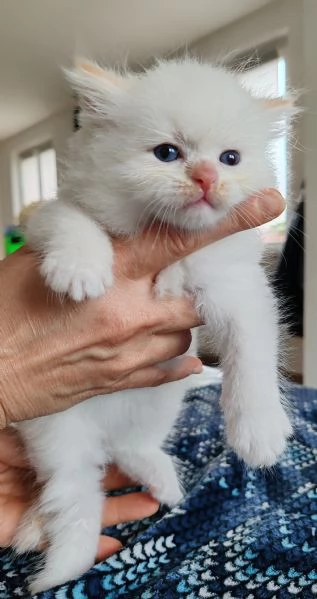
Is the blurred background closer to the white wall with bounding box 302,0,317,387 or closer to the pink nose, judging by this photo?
the white wall with bounding box 302,0,317,387

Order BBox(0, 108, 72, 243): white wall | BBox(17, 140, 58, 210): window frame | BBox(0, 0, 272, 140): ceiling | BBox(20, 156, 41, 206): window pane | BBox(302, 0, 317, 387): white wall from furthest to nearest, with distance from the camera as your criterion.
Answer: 1. BBox(20, 156, 41, 206): window pane
2. BBox(17, 140, 58, 210): window frame
3. BBox(0, 108, 72, 243): white wall
4. BBox(0, 0, 272, 140): ceiling
5. BBox(302, 0, 317, 387): white wall

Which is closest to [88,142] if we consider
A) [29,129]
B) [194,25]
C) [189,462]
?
[189,462]

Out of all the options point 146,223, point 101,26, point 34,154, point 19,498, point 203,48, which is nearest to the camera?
point 146,223

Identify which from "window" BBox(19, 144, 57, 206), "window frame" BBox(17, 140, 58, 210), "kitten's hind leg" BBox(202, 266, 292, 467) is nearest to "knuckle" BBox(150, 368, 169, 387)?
"kitten's hind leg" BBox(202, 266, 292, 467)

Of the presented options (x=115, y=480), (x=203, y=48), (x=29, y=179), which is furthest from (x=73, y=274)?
(x=29, y=179)

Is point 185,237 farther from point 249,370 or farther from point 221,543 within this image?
point 221,543

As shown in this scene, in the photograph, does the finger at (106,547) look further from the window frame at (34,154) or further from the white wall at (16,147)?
the window frame at (34,154)

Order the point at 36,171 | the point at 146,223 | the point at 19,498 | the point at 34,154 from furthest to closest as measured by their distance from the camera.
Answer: the point at 36,171
the point at 34,154
the point at 19,498
the point at 146,223
